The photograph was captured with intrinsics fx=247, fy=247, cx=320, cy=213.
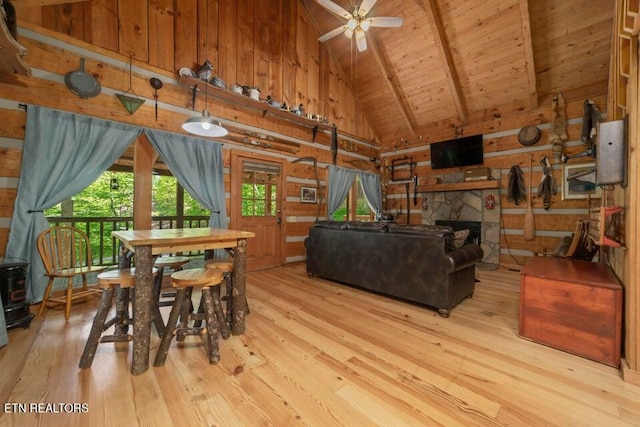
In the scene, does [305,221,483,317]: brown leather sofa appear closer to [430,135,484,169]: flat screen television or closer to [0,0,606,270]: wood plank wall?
[0,0,606,270]: wood plank wall

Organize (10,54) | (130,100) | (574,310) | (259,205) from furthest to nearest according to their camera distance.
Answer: (259,205) < (130,100) < (10,54) < (574,310)

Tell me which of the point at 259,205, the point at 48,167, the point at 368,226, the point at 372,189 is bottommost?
the point at 368,226

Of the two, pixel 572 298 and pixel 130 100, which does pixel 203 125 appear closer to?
pixel 130 100

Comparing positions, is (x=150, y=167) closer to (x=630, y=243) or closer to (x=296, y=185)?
(x=296, y=185)

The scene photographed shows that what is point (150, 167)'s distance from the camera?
11.0 feet

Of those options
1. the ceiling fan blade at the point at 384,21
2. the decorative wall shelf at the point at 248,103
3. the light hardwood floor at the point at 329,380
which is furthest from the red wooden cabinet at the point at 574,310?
the decorative wall shelf at the point at 248,103

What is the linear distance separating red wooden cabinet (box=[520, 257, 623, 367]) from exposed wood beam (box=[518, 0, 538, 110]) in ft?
12.1

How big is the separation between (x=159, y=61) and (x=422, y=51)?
458 cm

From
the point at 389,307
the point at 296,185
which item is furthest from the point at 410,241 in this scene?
the point at 296,185

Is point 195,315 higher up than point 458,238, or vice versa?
point 458,238

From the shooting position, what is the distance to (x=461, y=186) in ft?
17.0

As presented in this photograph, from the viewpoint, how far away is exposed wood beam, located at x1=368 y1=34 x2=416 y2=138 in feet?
16.7

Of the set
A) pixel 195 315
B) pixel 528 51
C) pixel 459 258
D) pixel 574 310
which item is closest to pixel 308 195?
pixel 459 258

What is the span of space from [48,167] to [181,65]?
212cm
